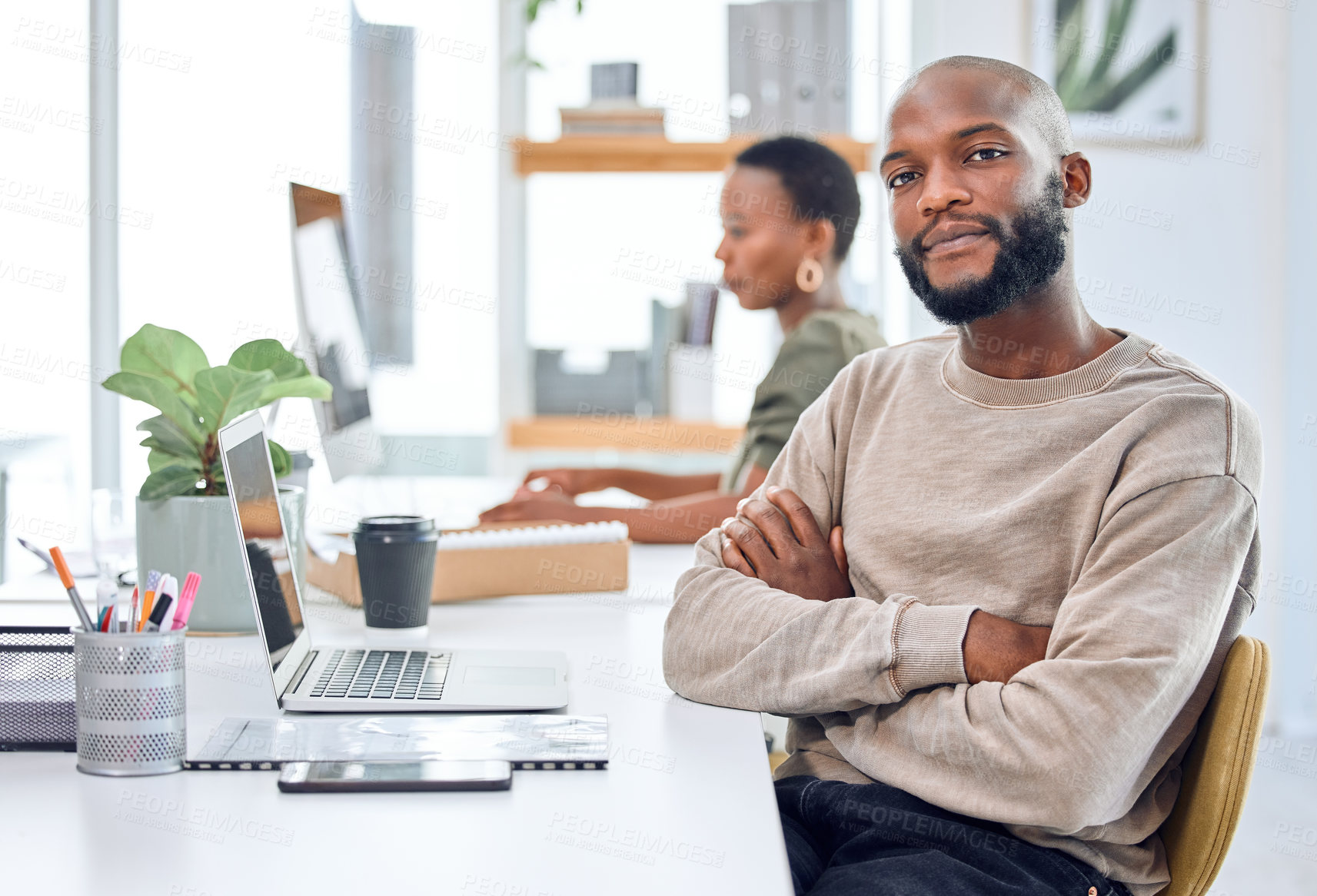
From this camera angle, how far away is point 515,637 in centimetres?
125

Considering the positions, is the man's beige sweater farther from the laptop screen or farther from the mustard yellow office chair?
the laptop screen

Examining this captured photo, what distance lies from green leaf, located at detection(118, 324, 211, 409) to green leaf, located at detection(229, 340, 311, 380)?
0.06 m

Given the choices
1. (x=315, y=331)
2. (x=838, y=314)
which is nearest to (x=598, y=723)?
(x=315, y=331)

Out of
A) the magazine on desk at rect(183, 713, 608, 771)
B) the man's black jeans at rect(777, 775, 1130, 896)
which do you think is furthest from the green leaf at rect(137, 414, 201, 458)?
the man's black jeans at rect(777, 775, 1130, 896)

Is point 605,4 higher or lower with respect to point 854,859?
higher

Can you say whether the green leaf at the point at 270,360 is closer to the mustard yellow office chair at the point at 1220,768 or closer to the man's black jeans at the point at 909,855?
the man's black jeans at the point at 909,855

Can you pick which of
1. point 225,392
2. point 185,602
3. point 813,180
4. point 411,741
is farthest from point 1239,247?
point 185,602

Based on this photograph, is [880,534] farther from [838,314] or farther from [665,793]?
[838,314]

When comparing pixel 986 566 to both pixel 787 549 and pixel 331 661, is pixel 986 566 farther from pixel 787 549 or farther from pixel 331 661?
pixel 331 661

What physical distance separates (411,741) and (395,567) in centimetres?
38

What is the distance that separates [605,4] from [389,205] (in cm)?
82

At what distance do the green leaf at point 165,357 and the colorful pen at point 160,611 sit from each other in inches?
16.8

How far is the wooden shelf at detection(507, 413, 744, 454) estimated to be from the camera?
118 inches

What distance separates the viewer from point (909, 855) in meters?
0.91
